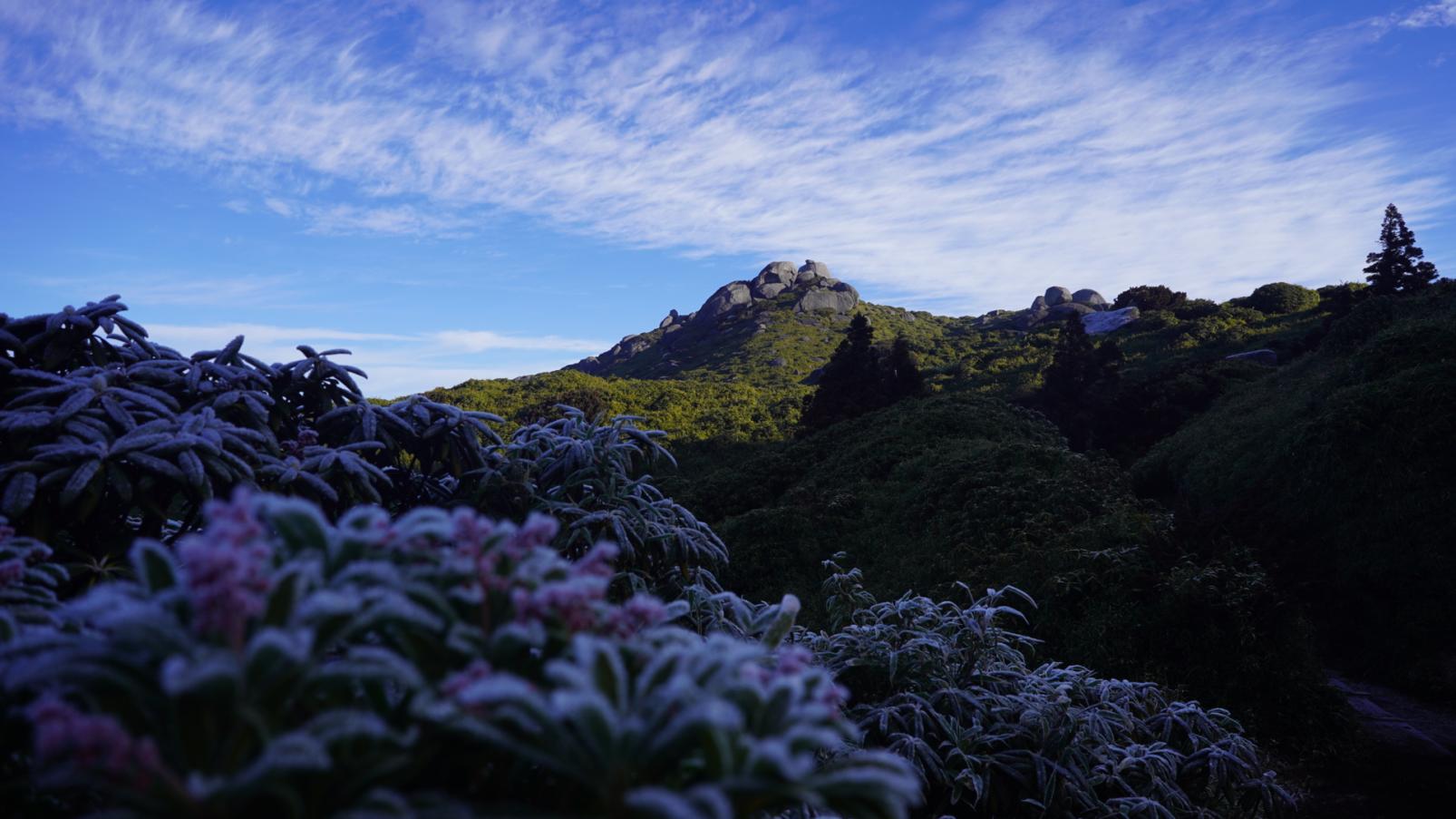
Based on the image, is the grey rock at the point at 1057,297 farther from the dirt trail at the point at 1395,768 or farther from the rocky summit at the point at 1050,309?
the dirt trail at the point at 1395,768

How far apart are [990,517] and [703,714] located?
36.6ft

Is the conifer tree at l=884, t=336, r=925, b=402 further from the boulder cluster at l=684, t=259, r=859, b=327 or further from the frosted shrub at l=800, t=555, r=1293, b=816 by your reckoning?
the boulder cluster at l=684, t=259, r=859, b=327

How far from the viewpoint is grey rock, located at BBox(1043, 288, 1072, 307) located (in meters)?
55.2

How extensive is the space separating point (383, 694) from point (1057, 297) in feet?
200

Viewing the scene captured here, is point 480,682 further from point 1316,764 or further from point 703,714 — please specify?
point 1316,764

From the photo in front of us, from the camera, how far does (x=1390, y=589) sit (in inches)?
339

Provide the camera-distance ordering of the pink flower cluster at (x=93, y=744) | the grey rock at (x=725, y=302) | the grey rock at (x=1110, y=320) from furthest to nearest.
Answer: the grey rock at (x=725, y=302) < the grey rock at (x=1110, y=320) < the pink flower cluster at (x=93, y=744)

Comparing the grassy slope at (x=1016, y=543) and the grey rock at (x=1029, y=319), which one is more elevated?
the grey rock at (x=1029, y=319)

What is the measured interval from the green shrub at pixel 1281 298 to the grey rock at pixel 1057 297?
1830 centimetres

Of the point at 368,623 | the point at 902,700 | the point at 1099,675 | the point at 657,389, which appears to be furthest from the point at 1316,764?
the point at 657,389

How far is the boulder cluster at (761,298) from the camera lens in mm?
57094

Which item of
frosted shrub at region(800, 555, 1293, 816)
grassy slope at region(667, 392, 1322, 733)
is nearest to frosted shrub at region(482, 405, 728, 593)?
frosted shrub at region(800, 555, 1293, 816)

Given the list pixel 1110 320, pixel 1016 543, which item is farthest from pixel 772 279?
pixel 1016 543

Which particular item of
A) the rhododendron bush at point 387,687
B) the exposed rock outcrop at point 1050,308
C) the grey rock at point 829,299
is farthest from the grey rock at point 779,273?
the rhododendron bush at point 387,687
